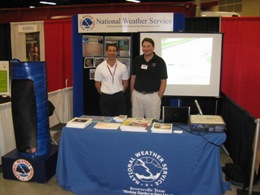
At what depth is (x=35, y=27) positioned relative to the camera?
5848mm

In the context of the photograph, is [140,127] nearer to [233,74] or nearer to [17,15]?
[233,74]

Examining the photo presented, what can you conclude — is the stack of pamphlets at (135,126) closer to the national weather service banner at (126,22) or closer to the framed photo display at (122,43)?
the national weather service banner at (126,22)

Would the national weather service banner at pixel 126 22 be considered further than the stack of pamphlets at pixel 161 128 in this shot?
Yes

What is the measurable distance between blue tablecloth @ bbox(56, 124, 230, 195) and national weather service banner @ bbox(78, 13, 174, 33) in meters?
2.31

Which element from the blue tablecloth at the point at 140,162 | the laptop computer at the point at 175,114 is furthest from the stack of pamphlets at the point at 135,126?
the laptop computer at the point at 175,114

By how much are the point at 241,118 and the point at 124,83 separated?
167cm

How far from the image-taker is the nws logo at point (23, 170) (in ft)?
9.27

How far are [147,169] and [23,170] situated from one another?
1.34 metres

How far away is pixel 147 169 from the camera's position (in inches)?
96.7

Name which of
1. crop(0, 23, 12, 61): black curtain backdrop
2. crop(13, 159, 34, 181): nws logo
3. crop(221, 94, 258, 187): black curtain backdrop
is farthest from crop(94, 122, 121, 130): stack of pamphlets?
crop(0, 23, 12, 61): black curtain backdrop

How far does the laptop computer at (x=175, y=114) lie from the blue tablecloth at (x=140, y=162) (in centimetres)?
28

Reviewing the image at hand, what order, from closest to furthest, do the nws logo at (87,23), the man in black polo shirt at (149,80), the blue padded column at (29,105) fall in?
1. the blue padded column at (29,105)
2. the man in black polo shirt at (149,80)
3. the nws logo at (87,23)

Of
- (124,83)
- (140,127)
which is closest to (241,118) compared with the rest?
(140,127)

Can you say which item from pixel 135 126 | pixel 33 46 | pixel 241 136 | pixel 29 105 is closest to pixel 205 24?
pixel 241 136
